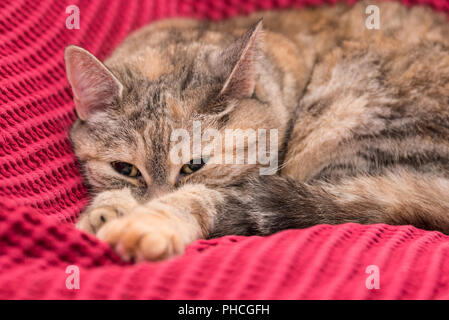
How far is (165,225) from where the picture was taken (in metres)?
0.85

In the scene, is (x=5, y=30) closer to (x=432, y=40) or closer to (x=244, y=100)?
(x=244, y=100)

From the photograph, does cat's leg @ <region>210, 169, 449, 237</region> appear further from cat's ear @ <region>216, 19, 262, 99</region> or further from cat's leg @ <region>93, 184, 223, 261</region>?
cat's ear @ <region>216, 19, 262, 99</region>

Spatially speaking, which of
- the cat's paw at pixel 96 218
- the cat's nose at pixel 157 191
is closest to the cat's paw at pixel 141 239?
the cat's paw at pixel 96 218

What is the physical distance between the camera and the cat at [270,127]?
100cm

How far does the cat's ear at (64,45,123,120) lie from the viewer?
1.12 meters

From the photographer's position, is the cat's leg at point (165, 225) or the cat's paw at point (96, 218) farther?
the cat's paw at point (96, 218)

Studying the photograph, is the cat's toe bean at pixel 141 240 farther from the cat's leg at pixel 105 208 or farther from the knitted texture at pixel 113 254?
Answer: the cat's leg at pixel 105 208

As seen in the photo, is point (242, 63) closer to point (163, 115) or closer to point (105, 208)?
point (163, 115)

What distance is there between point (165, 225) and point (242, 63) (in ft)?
1.65

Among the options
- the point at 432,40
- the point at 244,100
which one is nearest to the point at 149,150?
the point at 244,100

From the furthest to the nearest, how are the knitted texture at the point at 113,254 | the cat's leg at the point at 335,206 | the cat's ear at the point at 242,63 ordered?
the cat's ear at the point at 242,63
the cat's leg at the point at 335,206
the knitted texture at the point at 113,254

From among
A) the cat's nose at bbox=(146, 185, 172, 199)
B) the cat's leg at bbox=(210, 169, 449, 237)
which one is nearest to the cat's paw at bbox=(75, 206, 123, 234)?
the cat's nose at bbox=(146, 185, 172, 199)

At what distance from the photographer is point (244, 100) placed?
123cm

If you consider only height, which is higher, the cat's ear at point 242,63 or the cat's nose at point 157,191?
the cat's ear at point 242,63
